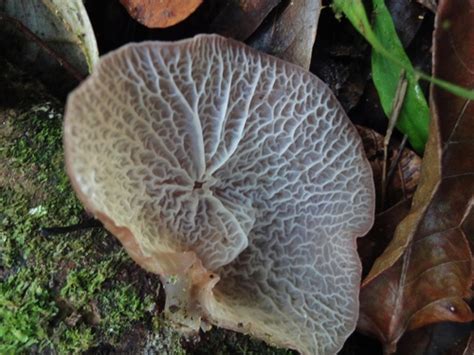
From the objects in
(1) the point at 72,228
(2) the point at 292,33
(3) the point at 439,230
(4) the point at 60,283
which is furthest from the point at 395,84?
(4) the point at 60,283

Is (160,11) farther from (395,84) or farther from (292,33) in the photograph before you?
(395,84)

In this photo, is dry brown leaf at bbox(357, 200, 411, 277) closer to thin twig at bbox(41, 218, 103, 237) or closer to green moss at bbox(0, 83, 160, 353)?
green moss at bbox(0, 83, 160, 353)

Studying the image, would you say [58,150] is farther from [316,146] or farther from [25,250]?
[316,146]

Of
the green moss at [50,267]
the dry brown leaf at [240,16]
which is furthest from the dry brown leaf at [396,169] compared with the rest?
the green moss at [50,267]

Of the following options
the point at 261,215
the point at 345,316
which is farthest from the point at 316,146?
the point at 345,316

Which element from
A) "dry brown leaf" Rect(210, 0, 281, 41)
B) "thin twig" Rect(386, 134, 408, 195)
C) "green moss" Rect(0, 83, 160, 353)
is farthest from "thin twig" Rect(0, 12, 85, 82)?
"thin twig" Rect(386, 134, 408, 195)

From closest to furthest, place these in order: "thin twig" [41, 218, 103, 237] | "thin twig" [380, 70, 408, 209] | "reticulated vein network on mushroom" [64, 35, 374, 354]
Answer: "reticulated vein network on mushroom" [64, 35, 374, 354], "thin twig" [41, 218, 103, 237], "thin twig" [380, 70, 408, 209]
